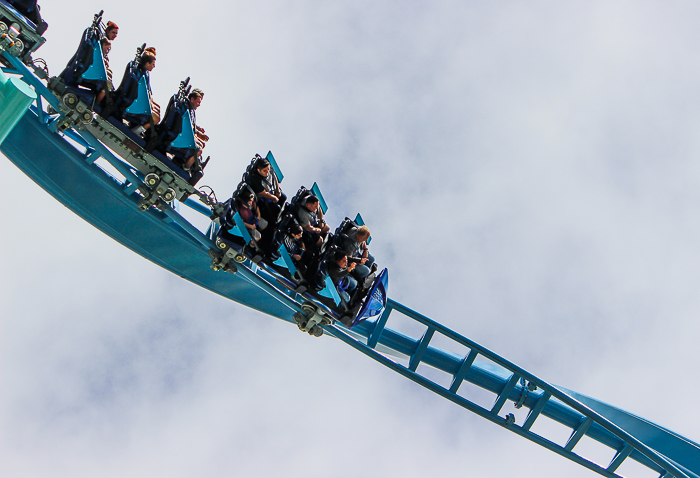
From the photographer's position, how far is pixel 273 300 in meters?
7.54

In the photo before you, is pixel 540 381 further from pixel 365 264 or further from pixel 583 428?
pixel 365 264

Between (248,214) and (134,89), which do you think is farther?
(248,214)

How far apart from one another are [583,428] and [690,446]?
1983 mm

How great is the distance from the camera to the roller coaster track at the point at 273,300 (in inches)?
242

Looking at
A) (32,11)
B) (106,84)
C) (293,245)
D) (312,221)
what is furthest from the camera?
(312,221)

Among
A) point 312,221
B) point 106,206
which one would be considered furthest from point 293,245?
point 106,206

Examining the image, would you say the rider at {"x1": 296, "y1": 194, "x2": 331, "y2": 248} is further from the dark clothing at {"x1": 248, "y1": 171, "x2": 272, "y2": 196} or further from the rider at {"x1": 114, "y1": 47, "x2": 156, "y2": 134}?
the rider at {"x1": 114, "y1": 47, "x2": 156, "y2": 134}

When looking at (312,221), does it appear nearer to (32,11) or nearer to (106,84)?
(106,84)

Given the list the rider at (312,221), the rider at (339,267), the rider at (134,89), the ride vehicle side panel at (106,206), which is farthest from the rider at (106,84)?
the rider at (339,267)

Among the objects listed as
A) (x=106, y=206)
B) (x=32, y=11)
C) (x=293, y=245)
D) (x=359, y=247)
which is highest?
(x=32, y=11)

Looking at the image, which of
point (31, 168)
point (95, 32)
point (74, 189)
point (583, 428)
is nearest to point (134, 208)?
point (74, 189)

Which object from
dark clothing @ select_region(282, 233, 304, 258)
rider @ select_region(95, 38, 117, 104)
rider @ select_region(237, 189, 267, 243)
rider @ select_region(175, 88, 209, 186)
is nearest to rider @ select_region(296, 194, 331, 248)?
dark clothing @ select_region(282, 233, 304, 258)

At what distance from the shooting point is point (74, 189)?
645 centimetres

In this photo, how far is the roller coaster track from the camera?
6.14 m
